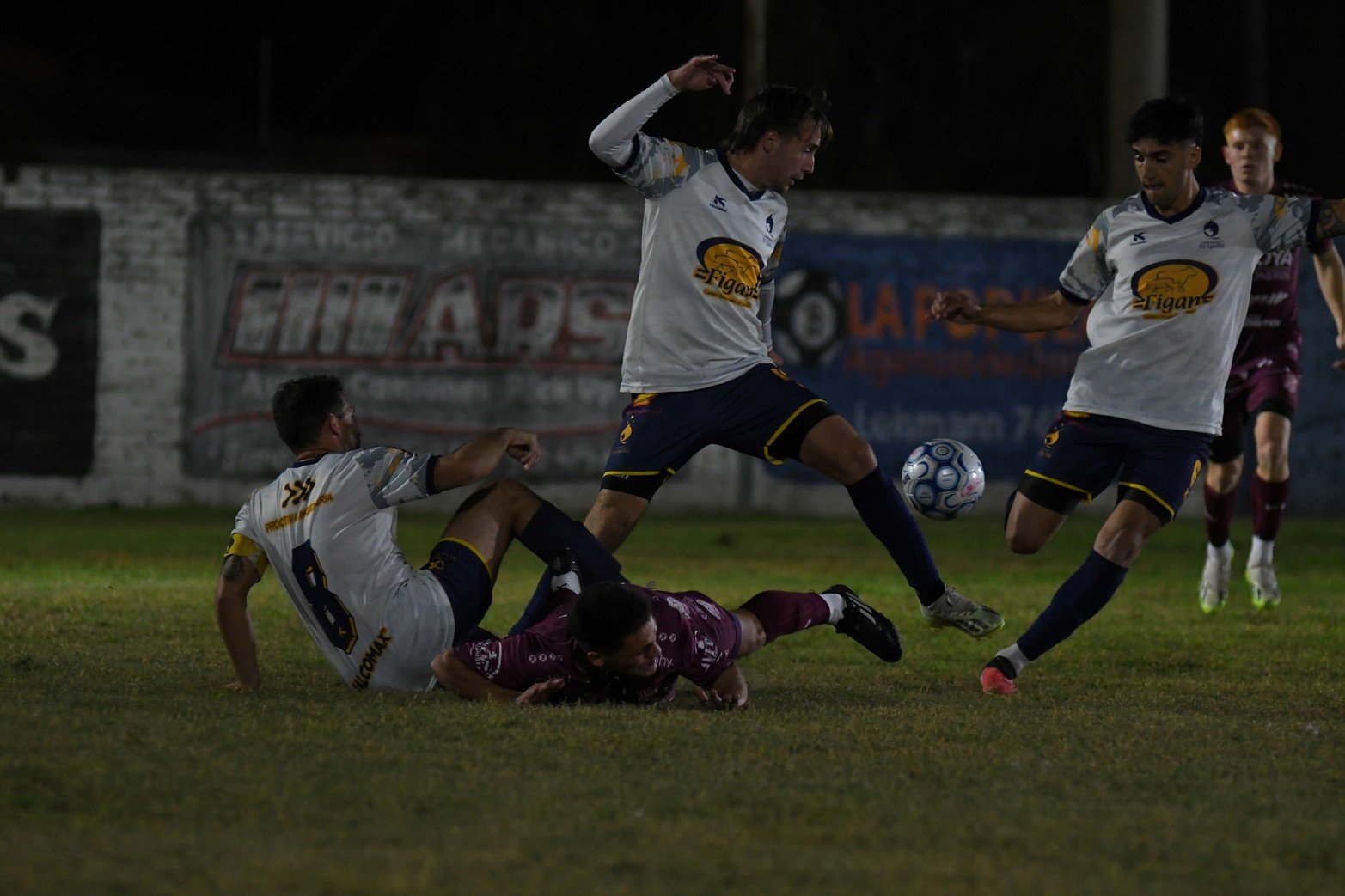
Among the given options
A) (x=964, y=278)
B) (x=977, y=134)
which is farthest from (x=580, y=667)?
(x=977, y=134)

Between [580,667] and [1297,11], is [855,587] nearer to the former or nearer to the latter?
[580,667]

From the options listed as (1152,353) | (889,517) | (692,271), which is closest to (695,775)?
(889,517)

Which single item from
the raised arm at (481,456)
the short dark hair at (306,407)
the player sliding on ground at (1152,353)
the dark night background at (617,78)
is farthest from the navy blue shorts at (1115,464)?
the dark night background at (617,78)

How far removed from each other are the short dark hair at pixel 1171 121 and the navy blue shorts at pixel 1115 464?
3.47 feet

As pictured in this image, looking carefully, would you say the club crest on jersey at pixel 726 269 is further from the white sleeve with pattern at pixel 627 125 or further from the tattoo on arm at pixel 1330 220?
the tattoo on arm at pixel 1330 220

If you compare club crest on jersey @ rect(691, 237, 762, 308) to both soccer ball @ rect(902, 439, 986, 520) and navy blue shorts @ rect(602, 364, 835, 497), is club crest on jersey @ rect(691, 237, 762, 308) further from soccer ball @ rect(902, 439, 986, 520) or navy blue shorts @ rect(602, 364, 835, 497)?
soccer ball @ rect(902, 439, 986, 520)

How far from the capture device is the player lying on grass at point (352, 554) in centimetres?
559

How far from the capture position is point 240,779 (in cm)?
421

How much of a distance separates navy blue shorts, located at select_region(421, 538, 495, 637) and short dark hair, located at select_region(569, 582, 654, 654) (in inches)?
28.4

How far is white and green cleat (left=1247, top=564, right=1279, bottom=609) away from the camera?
8875mm

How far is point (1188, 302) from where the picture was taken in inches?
256

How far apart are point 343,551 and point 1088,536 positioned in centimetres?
918

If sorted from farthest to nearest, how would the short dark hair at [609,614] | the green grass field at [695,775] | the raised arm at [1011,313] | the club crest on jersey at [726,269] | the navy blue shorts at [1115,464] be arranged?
the raised arm at [1011,313]
the club crest on jersey at [726,269]
the navy blue shorts at [1115,464]
the short dark hair at [609,614]
the green grass field at [695,775]

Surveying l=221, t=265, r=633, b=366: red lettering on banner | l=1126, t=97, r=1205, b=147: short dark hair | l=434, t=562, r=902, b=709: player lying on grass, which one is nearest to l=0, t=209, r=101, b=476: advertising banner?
l=221, t=265, r=633, b=366: red lettering on banner
